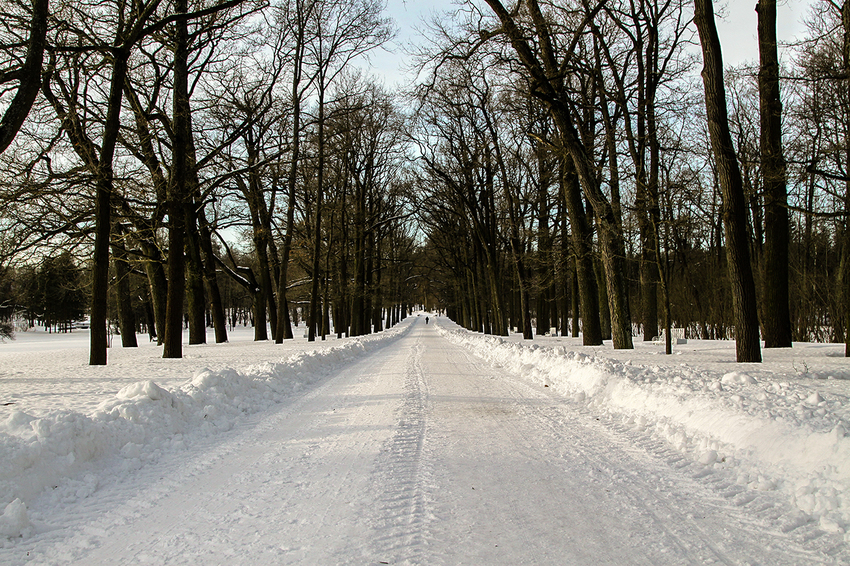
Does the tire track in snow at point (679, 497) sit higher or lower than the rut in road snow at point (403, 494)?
lower

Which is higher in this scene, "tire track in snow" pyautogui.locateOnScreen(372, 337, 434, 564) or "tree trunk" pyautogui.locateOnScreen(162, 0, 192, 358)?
"tree trunk" pyautogui.locateOnScreen(162, 0, 192, 358)

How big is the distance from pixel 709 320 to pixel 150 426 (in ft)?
104

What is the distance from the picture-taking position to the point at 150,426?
5500mm

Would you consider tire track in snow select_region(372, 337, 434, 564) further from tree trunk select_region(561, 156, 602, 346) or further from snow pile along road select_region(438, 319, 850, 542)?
Answer: tree trunk select_region(561, 156, 602, 346)

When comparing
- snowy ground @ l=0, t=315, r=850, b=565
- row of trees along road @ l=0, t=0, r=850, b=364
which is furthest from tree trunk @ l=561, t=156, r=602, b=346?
snowy ground @ l=0, t=315, r=850, b=565

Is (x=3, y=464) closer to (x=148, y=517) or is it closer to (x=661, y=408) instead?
(x=148, y=517)

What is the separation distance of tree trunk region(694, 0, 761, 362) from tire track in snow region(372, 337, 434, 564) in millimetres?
7664

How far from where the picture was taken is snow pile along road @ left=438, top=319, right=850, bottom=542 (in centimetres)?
375

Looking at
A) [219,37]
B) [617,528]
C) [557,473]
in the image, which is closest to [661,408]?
[557,473]

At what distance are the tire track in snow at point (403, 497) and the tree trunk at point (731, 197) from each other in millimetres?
7664

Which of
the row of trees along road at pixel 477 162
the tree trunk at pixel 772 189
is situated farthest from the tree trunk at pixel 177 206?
the tree trunk at pixel 772 189

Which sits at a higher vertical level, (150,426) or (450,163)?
(450,163)

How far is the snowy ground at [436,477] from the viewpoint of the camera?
3104 mm

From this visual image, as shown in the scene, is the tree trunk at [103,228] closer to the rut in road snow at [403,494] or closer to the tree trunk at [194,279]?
the tree trunk at [194,279]
